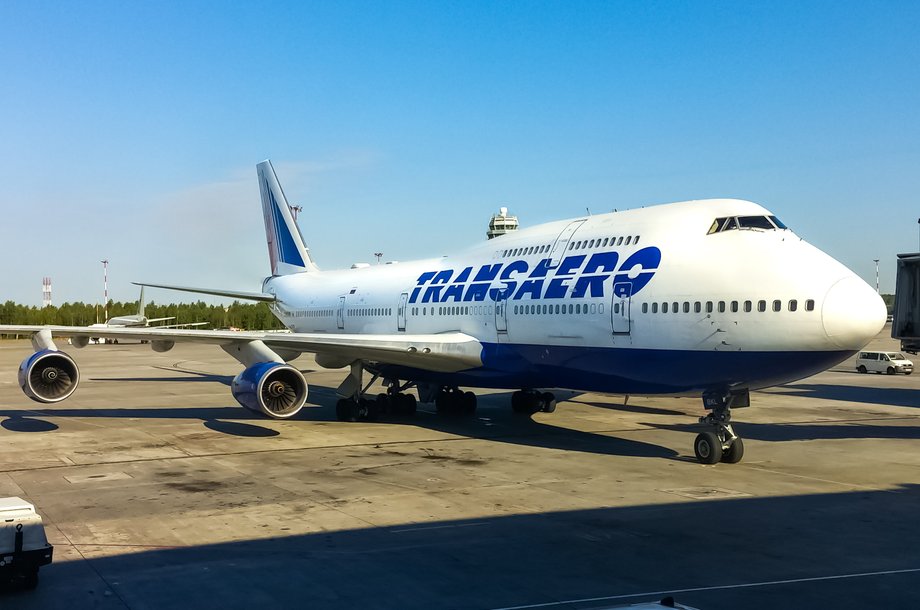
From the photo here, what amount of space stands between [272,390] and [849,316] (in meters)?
13.1

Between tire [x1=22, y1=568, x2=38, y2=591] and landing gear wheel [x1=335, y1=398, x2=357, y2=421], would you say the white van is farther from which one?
tire [x1=22, y1=568, x2=38, y2=591]

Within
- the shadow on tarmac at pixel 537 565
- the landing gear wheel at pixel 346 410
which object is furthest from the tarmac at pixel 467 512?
the landing gear wheel at pixel 346 410

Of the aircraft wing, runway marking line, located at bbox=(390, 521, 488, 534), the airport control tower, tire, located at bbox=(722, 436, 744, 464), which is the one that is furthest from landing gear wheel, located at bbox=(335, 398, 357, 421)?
the airport control tower

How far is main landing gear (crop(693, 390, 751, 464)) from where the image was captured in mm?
17531

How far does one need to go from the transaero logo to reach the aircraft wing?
4.73 ft

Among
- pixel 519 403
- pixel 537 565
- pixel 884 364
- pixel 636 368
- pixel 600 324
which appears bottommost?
pixel 537 565

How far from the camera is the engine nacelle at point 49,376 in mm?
22484

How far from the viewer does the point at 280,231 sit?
3759 centimetres

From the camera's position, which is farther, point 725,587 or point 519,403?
point 519,403

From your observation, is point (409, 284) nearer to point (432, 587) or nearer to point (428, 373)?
point (428, 373)

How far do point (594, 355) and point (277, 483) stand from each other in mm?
7458

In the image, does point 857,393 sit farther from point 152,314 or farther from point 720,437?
point 152,314

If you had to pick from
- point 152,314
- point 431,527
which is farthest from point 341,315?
point 152,314

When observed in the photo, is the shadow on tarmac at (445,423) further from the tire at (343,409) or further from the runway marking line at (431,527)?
the runway marking line at (431,527)
